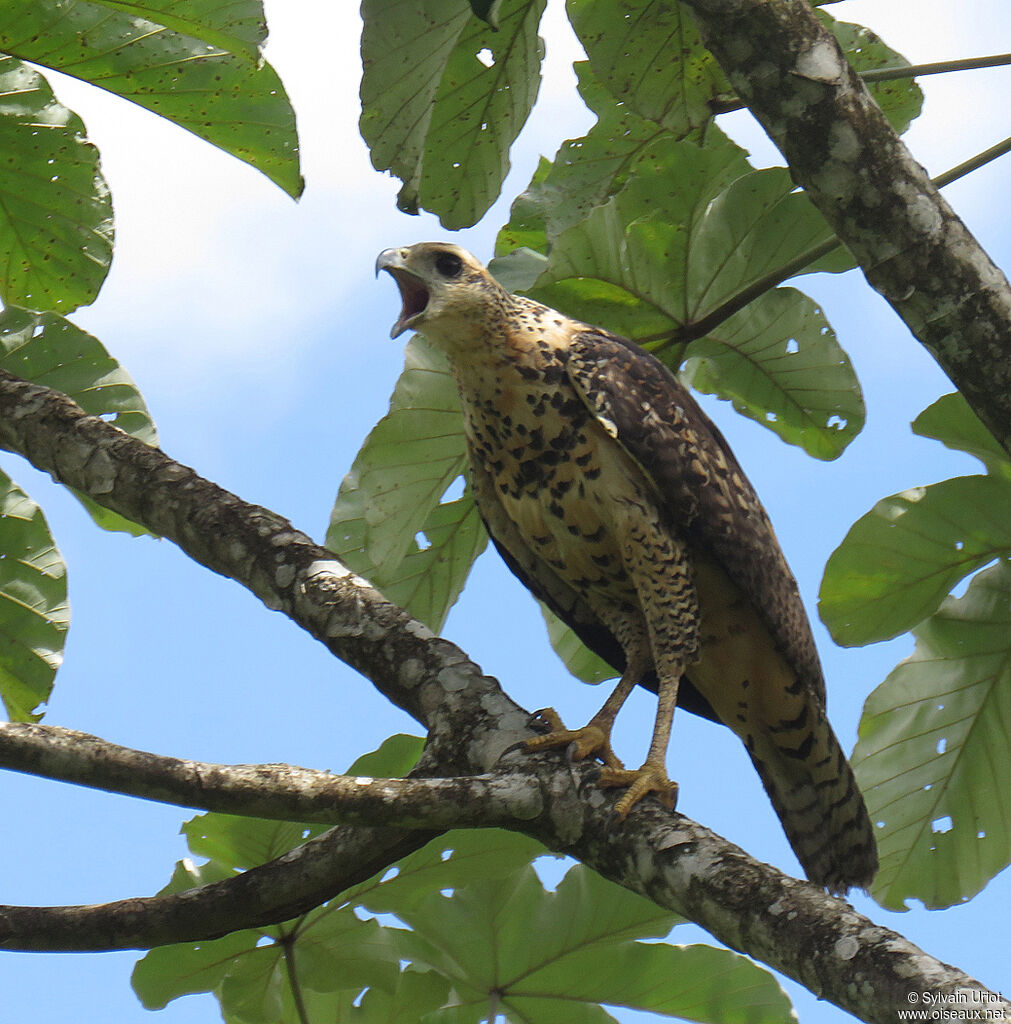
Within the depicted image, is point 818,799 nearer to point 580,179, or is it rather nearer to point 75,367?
point 580,179

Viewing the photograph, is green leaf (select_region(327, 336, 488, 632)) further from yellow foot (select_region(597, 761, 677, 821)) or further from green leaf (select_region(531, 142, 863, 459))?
yellow foot (select_region(597, 761, 677, 821))

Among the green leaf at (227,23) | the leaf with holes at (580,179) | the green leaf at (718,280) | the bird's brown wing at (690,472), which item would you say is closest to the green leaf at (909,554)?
the bird's brown wing at (690,472)

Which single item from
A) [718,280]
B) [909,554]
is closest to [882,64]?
[718,280]

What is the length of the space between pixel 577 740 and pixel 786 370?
5.17 feet

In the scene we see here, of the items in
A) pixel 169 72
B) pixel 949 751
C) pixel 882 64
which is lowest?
pixel 949 751

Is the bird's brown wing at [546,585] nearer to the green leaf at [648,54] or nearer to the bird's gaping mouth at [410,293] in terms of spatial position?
the bird's gaping mouth at [410,293]

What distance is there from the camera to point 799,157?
2377 millimetres

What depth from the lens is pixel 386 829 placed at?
7.50 feet

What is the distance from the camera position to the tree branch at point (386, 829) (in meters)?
1.79

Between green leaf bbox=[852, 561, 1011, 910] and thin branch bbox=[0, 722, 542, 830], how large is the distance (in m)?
2.00

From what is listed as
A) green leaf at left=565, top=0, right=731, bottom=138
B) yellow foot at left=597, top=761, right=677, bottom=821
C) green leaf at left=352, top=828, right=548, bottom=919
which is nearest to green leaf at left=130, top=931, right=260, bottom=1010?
green leaf at left=352, top=828, right=548, bottom=919

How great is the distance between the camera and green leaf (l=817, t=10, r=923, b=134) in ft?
12.8

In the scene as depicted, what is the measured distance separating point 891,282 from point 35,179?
2607 mm

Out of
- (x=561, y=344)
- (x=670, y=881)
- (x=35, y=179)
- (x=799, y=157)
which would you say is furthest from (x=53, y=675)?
(x=799, y=157)
